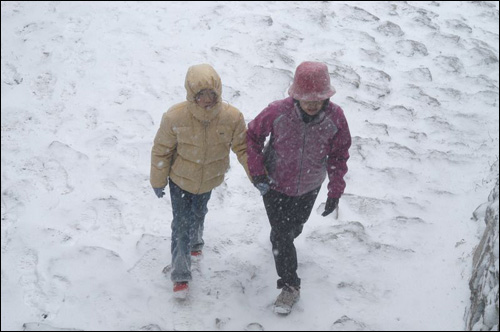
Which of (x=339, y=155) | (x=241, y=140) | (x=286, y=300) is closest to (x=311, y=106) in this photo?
(x=339, y=155)

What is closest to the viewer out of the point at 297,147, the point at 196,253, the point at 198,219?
the point at 297,147

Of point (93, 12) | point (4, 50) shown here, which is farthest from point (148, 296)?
point (93, 12)

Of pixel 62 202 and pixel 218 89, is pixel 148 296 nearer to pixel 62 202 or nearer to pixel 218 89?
pixel 62 202

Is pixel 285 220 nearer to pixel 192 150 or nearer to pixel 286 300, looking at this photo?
pixel 286 300

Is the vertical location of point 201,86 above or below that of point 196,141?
above

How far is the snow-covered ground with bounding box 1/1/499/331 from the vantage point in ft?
11.4

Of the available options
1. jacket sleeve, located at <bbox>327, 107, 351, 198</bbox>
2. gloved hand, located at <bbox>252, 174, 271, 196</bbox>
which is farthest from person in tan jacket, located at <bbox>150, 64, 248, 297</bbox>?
jacket sleeve, located at <bbox>327, 107, 351, 198</bbox>

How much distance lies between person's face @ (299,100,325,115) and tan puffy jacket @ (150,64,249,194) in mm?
453

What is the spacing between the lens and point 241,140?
326 centimetres

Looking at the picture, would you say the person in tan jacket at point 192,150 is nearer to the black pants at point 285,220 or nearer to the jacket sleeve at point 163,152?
the jacket sleeve at point 163,152

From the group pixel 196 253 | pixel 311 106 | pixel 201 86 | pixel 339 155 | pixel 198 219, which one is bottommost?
pixel 196 253

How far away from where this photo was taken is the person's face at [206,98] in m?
2.96

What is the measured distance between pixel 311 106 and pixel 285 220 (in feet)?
2.65

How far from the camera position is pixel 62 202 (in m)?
4.13
